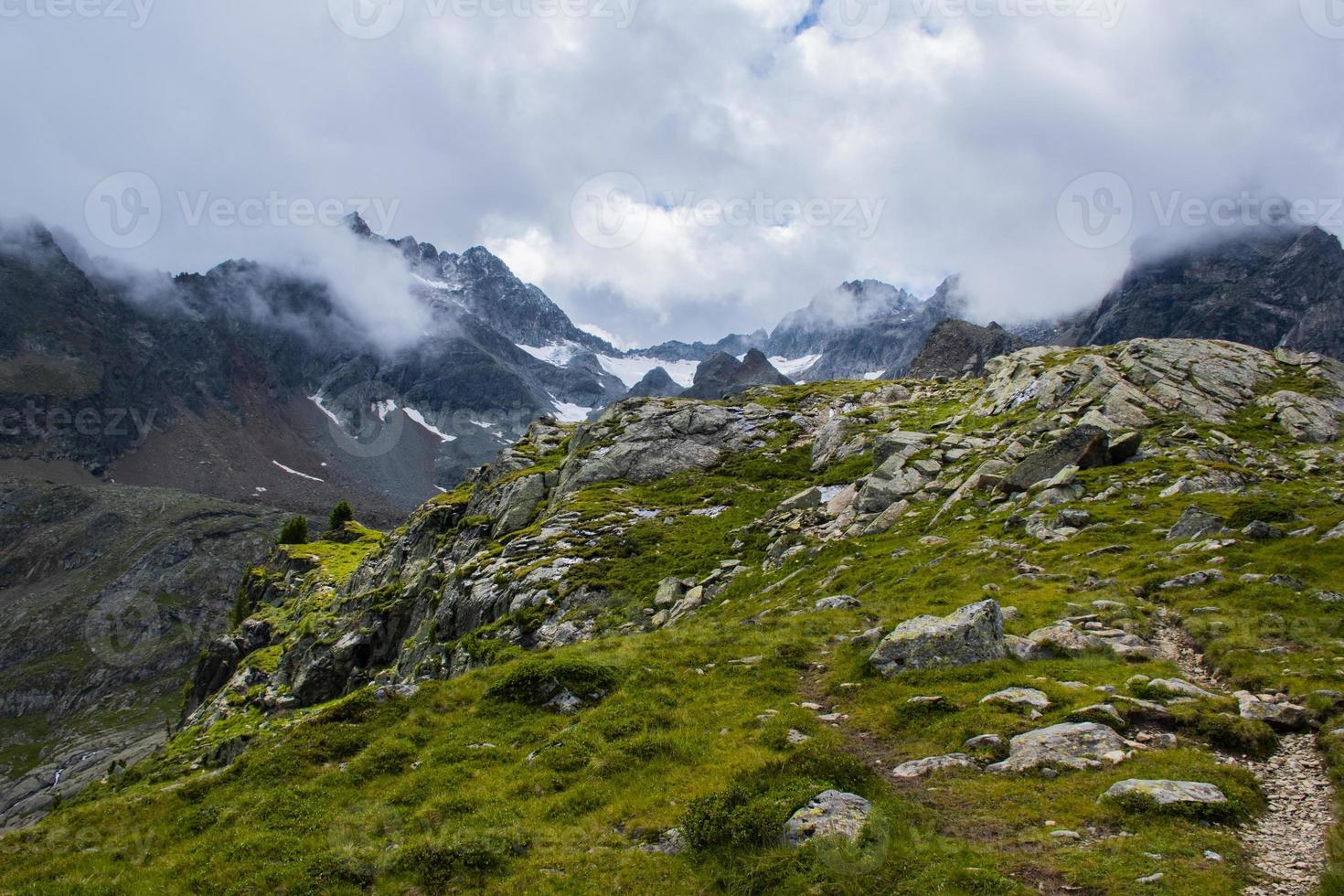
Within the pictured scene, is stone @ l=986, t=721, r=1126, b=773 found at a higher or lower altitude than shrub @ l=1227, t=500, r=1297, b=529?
lower

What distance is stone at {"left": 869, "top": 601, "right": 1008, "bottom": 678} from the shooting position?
770 inches

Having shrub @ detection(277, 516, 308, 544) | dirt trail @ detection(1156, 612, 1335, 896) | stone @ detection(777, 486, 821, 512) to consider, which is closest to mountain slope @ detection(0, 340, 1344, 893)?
dirt trail @ detection(1156, 612, 1335, 896)

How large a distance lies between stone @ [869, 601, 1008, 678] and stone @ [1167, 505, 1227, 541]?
42.1 ft

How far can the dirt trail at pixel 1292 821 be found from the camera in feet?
31.8

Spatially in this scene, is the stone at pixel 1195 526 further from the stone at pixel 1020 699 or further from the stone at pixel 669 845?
the stone at pixel 669 845

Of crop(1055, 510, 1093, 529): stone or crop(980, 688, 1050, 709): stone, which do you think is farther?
crop(1055, 510, 1093, 529): stone

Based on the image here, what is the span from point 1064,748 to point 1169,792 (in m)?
2.39

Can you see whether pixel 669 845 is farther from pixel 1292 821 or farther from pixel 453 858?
pixel 1292 821

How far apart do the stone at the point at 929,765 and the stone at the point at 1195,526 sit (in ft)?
64.1

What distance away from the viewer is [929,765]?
14.6 metres

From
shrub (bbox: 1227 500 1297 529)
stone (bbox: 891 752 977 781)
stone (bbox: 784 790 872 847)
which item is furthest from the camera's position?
shrub (bbox: 1227 500 1297 529)

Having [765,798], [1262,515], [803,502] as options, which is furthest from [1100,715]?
[803,502]

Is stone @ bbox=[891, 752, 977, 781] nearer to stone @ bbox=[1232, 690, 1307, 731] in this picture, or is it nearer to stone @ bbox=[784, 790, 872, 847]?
stone @ bbox=[784, 790, 872, 847]

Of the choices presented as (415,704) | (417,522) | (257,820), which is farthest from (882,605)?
(417,522)
